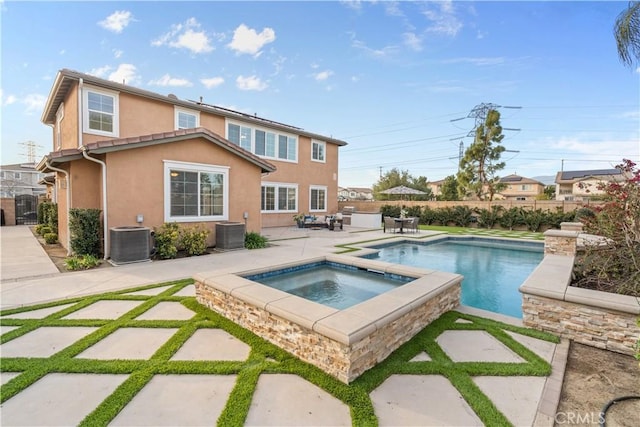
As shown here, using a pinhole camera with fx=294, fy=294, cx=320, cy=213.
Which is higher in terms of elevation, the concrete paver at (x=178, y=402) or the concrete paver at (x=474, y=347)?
the concrete paver at (x=178, y=402)

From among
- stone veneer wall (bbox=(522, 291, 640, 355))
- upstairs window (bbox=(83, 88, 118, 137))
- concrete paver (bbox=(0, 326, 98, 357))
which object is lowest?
concrete paver (bbox=(0, 326, 98, 357))

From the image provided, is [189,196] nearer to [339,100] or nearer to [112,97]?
[112,97]

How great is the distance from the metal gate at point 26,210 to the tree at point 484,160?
34.3 metres

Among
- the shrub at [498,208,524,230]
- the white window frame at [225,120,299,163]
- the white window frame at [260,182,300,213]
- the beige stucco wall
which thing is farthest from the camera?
the shrub at [498,208,524,230]

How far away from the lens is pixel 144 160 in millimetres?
9141

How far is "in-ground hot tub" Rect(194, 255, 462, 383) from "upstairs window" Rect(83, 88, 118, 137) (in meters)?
9.45

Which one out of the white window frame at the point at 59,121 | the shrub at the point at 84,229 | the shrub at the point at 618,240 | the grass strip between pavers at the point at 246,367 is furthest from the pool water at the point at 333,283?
the white window frame at the point at 59,121

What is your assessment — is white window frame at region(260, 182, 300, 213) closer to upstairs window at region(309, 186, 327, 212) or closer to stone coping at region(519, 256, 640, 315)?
upstairs window at region(309, 186, 327, 212)

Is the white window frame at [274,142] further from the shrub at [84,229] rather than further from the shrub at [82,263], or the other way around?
the shrub at [82,263]

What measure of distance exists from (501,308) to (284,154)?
1548 centimetres

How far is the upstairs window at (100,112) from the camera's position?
10.7 m

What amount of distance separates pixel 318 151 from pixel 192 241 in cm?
1363

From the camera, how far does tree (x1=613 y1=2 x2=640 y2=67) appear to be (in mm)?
6027

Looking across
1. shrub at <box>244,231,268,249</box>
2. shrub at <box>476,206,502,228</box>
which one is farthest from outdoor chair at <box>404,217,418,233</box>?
shrub at <box>244,231,268,249</box>
